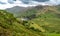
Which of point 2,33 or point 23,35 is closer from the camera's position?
point 2,33

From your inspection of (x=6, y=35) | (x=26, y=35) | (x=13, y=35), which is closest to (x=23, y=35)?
(x=26, y=35)

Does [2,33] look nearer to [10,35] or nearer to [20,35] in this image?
[10,35]

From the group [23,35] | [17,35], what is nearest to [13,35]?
[17,35]

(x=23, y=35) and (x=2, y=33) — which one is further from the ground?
(x=2, y=33)

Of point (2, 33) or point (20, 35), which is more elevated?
point (2, 33)

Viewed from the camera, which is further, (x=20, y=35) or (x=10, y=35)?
(x=20, y=35)

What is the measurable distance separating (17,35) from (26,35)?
3.86 meters

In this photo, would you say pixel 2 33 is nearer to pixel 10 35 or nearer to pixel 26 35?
pixel 10 35

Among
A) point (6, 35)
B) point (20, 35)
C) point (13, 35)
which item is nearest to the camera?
Result: point (6, 35)

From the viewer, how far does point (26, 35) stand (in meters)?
43.8

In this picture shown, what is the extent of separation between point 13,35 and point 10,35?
81.5 inches

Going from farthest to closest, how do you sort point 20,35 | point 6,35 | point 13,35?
point 20,35 < point 13,35 < point 6,35

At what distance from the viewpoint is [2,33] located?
35.0 m

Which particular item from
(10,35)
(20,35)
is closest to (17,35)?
(20,35)
